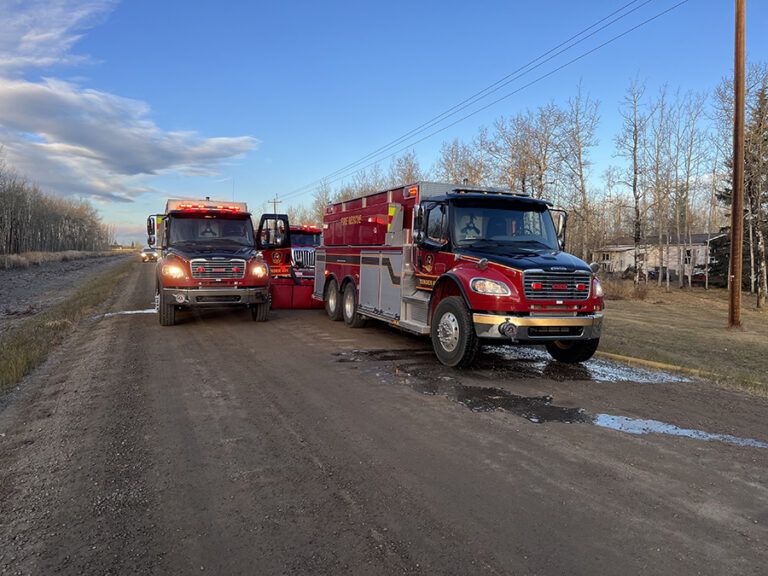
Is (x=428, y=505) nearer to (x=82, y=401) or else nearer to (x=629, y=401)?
(x=629, y=401)

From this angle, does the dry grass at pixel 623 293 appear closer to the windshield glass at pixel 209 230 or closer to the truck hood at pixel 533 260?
the windshield glass at pixel 209 230

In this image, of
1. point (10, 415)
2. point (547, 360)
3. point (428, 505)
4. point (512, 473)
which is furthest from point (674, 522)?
point (10, 415)

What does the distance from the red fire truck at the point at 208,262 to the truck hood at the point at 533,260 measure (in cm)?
557

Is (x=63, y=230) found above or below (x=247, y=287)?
above

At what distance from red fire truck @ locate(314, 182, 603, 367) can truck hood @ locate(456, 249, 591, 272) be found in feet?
0.05

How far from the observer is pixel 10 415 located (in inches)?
222

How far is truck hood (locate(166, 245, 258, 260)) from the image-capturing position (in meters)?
11.4

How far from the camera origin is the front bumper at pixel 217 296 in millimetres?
11156

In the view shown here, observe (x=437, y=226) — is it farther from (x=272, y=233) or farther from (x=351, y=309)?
(x=272, y=233)

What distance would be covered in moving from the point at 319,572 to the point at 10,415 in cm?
463

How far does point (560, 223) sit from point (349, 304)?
5.15 m

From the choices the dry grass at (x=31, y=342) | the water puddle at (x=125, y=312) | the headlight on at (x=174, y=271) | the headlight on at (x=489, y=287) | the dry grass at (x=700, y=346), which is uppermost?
the headlight on at (x=174, y=271)

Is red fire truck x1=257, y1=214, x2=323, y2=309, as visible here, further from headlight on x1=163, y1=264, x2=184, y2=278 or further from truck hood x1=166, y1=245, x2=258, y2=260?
headlight on x1=163, y1=264, x2=184, y2=278

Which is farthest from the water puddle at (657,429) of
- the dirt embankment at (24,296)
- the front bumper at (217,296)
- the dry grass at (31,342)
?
the dirt embankment at (24,296)
